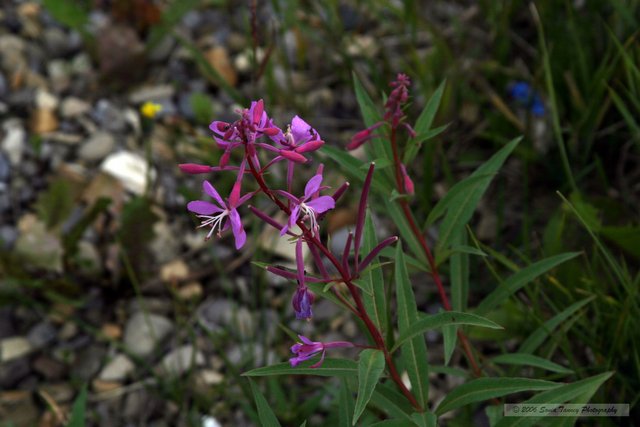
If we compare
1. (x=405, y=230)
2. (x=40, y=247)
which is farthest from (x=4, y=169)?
(x=405, y=230)

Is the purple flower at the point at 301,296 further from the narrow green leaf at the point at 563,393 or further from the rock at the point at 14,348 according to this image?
the rock at the point at 14,348

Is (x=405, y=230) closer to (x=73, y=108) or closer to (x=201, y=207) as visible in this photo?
(x=201, y=207)

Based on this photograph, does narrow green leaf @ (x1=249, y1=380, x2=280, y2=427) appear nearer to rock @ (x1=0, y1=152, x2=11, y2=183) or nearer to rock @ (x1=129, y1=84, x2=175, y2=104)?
rock @ (x1=0, y1=152, x2=11, y2=183)

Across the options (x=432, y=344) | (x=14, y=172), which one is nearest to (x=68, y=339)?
(x=14, y=172)

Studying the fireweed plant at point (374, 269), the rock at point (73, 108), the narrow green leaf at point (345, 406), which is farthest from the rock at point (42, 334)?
the narrow green leaf at point (345, 406)

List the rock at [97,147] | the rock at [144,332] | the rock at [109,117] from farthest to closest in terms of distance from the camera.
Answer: the rock at [109,117]
the rock at [97,147]
the rock at [144,332]

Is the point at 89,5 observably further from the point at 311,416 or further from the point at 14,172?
the point at 311,416
